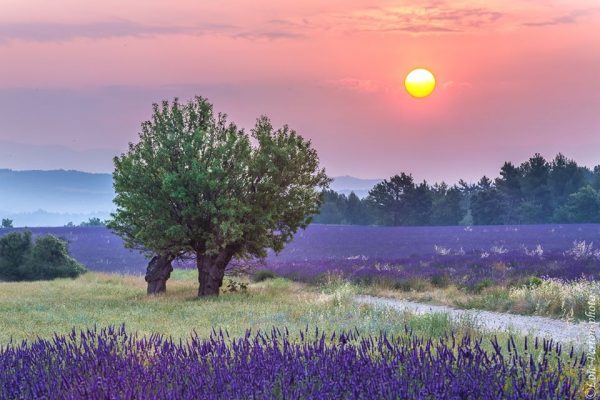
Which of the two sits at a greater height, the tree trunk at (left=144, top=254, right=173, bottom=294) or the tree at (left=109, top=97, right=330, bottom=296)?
the tree at (left=109, top=97, right=330, bottom=296)

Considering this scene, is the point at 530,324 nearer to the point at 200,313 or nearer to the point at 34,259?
the point at 200,313

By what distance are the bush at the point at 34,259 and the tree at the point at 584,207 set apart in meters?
38.0

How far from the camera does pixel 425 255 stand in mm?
28016

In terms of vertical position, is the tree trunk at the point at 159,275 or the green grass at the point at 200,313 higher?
the tree trunk at the point at 159,275

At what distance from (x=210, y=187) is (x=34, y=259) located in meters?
14.8

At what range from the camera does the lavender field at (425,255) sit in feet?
69.4

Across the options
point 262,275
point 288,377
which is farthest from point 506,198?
point 288,377

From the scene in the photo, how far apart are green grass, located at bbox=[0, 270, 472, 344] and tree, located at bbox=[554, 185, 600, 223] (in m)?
37.4

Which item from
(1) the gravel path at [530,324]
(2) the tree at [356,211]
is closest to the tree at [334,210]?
(2) the tree at [356,211]

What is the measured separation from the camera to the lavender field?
69.4ft

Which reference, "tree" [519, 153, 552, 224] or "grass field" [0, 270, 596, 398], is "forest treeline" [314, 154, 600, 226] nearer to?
"tree" [519, 153, 552, 224]

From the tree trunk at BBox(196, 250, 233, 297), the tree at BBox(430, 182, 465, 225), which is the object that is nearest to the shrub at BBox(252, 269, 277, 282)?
the tree trunk at BBox(196, 250, 233, 297)

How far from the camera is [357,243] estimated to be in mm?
37562

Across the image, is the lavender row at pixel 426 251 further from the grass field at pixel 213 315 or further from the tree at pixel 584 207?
the tree at pixel 584 207
